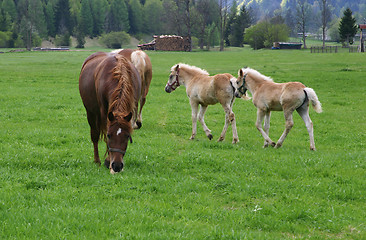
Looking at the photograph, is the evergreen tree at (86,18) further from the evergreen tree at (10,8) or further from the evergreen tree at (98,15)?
the evergreen tree at (10,8)

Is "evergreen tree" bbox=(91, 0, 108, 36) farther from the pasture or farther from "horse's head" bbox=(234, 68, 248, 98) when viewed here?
"horse's head" bbox=(234, 68, 248, 98)

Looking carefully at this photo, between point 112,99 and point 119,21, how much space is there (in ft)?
477

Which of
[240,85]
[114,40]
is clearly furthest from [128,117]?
[114,40]

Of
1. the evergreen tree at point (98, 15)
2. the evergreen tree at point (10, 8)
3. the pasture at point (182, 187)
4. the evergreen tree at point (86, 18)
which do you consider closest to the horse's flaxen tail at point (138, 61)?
the pasture at point (182, 187)

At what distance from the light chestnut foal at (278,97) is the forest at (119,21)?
84162mm

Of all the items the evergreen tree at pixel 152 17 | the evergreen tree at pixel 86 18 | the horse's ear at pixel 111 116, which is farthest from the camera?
the evergreen tree at pixel 152 17

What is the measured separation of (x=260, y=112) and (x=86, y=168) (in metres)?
4.80

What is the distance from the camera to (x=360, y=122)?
1373 cm

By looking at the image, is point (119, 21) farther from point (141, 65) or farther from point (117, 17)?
point (141, 65)

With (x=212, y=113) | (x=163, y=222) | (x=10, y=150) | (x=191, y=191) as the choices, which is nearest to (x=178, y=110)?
(x=212, y=113)

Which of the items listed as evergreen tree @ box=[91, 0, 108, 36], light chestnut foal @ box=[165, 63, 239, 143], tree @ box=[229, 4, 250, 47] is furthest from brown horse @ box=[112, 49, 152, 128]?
evergreen tree @ box=[91, 0, 108, 36]

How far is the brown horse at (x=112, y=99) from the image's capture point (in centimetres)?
639

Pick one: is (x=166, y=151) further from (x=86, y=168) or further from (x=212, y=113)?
(x=212, y=113)

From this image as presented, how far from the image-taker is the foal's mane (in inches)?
251
